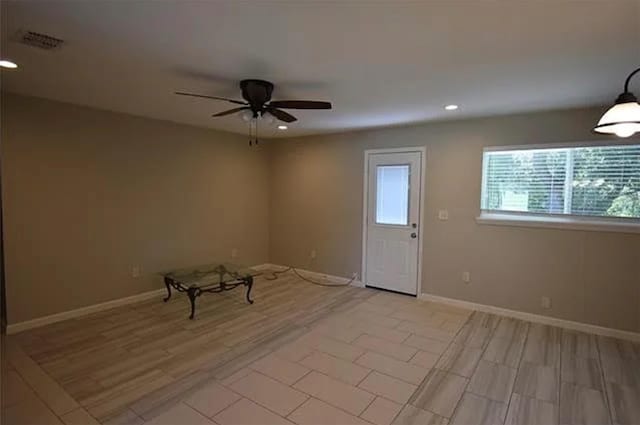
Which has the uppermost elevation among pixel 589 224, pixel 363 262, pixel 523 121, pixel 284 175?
pixel 523 121

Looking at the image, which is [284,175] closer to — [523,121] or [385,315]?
[385,315]

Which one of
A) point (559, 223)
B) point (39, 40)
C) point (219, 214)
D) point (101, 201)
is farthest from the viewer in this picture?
point (219, 214)

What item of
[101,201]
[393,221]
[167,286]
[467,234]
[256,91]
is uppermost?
[256,91]

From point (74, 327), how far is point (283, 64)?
351 centimetres

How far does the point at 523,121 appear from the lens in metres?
3.99

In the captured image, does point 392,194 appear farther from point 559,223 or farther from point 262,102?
point 262,102

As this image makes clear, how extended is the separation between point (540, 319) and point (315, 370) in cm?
278

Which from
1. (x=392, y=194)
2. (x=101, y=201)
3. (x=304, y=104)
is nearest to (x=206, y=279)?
(x=101, y=201)

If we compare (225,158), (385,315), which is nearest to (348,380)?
(385,315)

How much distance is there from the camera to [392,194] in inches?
199

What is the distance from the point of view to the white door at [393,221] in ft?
16.0

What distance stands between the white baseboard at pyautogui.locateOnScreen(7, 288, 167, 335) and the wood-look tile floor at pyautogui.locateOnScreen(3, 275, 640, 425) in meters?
0.11

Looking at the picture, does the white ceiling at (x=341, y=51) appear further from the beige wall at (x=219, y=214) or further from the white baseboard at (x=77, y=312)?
the white baseboard at (x=77, y=312)

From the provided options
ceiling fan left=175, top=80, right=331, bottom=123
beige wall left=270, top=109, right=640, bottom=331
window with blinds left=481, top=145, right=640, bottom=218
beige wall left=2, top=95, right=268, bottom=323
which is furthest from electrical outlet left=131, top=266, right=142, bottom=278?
window with blinds left=481, top=145, right=640, bottom=218
